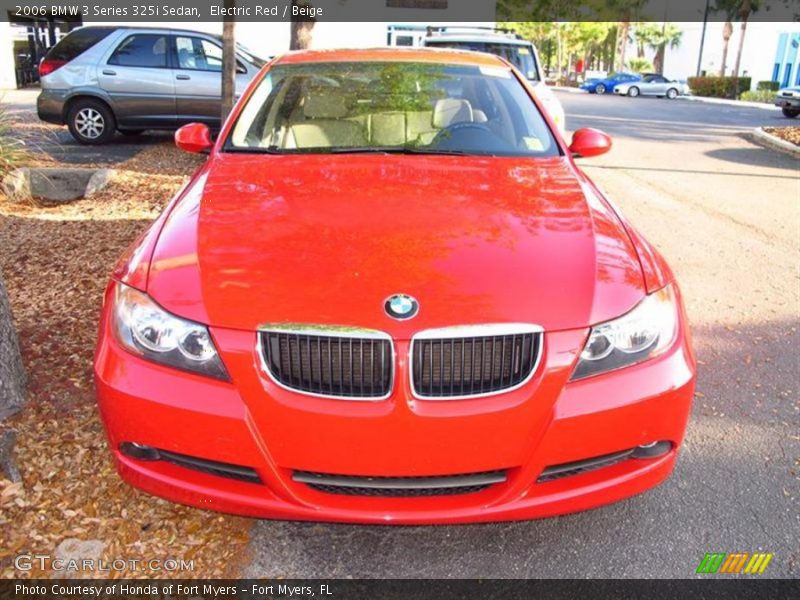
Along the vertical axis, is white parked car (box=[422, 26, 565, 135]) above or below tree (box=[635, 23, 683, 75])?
below

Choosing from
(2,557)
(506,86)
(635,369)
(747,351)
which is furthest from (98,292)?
(747,351)

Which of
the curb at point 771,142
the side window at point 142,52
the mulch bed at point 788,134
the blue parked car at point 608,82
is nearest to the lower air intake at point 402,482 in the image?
the side window at point 142,52

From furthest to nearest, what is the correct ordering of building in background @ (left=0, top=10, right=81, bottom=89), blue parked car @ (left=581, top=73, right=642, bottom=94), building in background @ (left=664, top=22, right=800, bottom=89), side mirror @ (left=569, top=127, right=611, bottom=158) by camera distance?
1. building in background @ (left=664, top=22, right=800, bottom=89)
2. blue parked car @ (left=581, top=73, right=642, bottom=94)
3. building in background @ (left=0, top=10, right=81, bottom=89)
4. side mirror @ (left=569, top=127, right=611, bottom=158)

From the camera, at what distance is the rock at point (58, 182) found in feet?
23.5

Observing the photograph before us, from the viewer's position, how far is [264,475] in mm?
2172

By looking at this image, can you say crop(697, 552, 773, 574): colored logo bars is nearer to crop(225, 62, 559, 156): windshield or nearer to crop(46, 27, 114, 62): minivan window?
crop(225, 62, 559, 156): windshield

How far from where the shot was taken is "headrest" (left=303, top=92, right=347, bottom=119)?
12.7 ft

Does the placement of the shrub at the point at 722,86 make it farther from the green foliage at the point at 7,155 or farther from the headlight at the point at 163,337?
the headlight at the point at 163,337

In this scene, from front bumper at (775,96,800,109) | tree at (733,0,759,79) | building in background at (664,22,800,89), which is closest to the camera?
front bumper at (775,96,800,109)

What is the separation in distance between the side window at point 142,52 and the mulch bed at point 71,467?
6.59 m

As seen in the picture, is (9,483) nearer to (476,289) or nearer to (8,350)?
(8,350)

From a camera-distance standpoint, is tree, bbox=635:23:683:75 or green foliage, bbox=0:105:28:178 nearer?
green foliage, bbox=0:105:28:178

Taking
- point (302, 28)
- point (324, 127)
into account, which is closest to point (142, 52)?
point (302, 28)

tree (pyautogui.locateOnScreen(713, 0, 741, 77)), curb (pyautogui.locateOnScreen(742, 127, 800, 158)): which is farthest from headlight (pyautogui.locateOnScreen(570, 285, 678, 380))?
tree (pyautogui.locateOnScreen(713, 0, 741, 77))
